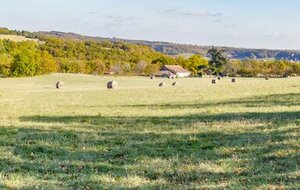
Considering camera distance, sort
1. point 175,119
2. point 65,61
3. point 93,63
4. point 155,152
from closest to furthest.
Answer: point 155,152 < point 175,119 < point 65,61 < point 93,63

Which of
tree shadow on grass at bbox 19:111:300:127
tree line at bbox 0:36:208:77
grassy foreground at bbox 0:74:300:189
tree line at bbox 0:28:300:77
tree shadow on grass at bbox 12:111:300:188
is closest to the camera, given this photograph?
grassy foreground at bbox 0:74:300:189

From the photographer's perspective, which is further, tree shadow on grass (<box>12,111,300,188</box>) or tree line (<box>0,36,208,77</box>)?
tree line (<box>0,36,208,77</box>)

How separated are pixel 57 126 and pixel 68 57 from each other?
163 metres

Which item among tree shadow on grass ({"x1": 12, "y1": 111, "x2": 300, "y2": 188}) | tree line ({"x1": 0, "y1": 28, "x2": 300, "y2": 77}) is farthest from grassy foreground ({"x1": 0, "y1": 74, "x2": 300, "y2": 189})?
tree line ({"x1": 0, "y1": 28, "x2": 300, "y2": 77})

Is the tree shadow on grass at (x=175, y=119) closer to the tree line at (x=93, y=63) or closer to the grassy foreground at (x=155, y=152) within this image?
the grassy foreground at (x=155, y=152)

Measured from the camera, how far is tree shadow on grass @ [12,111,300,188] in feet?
34.9

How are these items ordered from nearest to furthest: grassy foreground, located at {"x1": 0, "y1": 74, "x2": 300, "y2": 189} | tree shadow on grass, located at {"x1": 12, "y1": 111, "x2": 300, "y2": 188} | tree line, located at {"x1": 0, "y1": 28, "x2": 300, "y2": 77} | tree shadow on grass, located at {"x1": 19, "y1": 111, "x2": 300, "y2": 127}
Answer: grassy foreground, located at {"x1": 0, "y1": 74, "x2": 300, "y2": 189}, tree shadow on grass, located at {"x1": 12, "y1": 111, "x2": 300, "y2": 188}, tree shadow on grass, located at {"x1": 19, "y1": 111, "x2": 300, "y2": 127}, tree line, located at {"x1": 0, "y1": 28, "x2": 300, "y2": 77}

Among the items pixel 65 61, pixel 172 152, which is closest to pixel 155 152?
pixel 172 152

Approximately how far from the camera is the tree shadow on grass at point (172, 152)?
10648 millimetres

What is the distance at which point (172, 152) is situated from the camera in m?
14.0

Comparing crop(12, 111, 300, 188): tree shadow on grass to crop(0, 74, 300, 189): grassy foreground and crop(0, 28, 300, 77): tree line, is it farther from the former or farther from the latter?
crop(0, 28, 300, 77): tree line

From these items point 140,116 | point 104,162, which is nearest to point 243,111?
point 140,116

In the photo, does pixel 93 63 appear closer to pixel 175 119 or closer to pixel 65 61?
pixel 65 61

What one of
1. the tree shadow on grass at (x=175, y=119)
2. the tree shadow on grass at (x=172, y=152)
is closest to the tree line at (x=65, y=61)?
the tree shadow on grass at (x=175, y=119)
